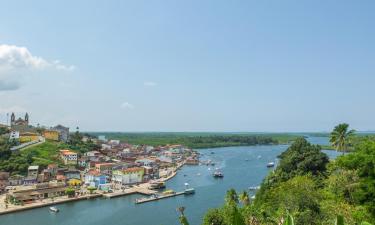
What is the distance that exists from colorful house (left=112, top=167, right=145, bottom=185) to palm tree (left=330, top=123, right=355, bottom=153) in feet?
82.2

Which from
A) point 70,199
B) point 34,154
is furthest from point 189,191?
point 34,154

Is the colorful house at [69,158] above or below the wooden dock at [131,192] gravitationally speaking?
above

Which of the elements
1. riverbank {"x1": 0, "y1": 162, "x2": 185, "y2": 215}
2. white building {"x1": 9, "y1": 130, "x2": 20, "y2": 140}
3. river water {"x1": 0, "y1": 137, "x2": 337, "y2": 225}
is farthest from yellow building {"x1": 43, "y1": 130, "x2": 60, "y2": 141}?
river water {"x1": 0, "y1": 137, "x2": 337, "y2": 225}

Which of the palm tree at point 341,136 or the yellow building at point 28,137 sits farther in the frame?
the yellow building at point 28,137

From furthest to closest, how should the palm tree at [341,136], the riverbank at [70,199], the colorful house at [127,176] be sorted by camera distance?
the colorful house at [127,176] < the riverbank at [70,199] < the palm tree at [341,136]

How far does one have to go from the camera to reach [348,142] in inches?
989

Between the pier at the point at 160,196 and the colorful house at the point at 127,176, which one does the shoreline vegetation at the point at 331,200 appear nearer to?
the pier at the point at 160,196

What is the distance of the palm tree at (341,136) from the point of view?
24.5 m

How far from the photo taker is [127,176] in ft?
141

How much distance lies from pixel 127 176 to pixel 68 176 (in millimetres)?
6627

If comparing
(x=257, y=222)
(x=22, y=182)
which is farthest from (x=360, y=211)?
(x=22, y=182)

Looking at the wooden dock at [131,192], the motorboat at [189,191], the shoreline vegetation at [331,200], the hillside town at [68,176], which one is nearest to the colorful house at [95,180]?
the hillside town at [68,176]

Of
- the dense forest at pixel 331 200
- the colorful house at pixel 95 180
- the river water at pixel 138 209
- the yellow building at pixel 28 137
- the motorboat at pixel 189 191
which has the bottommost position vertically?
the river water at pixel 138 209

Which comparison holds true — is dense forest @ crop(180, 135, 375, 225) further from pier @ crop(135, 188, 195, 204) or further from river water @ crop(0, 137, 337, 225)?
pier @ crop(135, 188, 195, 204)
